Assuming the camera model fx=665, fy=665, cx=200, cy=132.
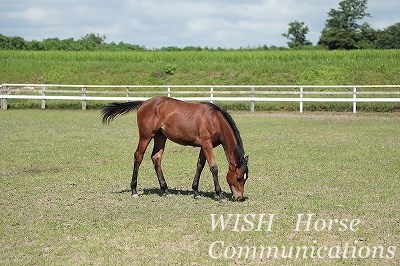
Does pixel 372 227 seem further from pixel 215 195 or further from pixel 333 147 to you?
pixel 333 147

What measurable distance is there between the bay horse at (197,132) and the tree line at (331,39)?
4734 cm

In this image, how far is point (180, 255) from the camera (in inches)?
293

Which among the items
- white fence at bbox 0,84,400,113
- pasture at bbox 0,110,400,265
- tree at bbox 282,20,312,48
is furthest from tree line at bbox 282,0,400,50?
pasture at bbox 0,110,400,265

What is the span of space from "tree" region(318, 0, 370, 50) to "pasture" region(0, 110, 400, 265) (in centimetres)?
5688

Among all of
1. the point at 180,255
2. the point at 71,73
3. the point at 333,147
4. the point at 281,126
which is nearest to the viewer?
the point at 180,255

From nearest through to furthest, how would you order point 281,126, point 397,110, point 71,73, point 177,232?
point 177,232, point 281,126, point 397,110, point 71,73

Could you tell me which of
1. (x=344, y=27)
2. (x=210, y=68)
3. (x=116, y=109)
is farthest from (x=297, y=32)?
(x=116, y=109)

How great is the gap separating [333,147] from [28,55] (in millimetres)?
38190

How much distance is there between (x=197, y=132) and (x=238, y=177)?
1055 millimetres

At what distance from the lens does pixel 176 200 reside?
1070 centimetres

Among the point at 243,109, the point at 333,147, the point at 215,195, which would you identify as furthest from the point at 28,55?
the point at 215,195

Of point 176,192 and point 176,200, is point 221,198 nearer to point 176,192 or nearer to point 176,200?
point 176,200

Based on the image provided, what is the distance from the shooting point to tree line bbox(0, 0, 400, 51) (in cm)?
6103

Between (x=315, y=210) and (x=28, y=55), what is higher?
(x=28, y=55)
